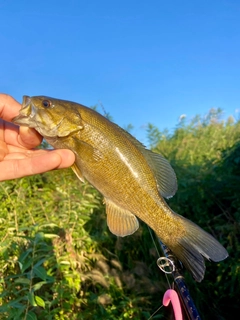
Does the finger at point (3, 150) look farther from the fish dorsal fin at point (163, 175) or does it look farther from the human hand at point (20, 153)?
the fish dorsal fin at point (163, 175)

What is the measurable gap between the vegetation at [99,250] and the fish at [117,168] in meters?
1.02

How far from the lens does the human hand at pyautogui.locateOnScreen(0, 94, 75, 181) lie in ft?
5.56

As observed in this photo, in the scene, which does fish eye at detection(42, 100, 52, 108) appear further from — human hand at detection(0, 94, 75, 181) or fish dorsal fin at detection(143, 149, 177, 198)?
fish dorsal fin at detection(143, 149, 177, 198)

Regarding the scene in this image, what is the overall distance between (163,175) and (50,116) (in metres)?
0.59

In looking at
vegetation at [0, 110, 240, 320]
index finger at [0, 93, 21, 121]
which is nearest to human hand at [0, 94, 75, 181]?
index finger at [0, 93, 21, 121]

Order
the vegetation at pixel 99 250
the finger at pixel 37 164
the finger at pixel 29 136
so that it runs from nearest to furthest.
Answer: the finger at pixel 37 164, the finger at pixel 29 136, the vegetation at pixel 99 250

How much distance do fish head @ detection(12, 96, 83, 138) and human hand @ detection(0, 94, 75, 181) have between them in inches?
4.1

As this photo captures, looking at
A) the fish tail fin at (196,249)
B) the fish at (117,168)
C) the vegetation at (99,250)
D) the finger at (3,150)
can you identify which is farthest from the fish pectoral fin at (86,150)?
the vegetation at (99,250)

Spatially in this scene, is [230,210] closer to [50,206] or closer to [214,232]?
[214,232]

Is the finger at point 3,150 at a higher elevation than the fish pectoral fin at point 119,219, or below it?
higher

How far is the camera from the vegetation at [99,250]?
316cm

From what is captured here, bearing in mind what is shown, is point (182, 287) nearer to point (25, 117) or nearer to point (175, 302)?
point (175, 302)

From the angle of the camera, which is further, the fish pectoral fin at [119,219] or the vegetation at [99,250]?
the vegetation at [99,250]

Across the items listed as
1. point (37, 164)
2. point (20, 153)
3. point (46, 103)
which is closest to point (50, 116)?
point (46, 103)
